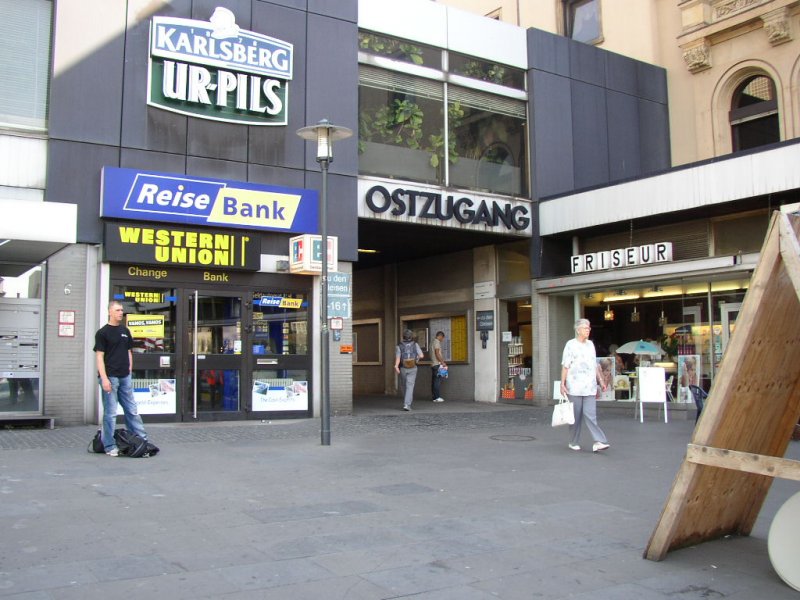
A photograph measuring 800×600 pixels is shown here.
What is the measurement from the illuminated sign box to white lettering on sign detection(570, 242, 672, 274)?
5.78 meters

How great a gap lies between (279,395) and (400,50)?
24.8 ft

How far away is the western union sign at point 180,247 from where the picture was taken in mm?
12719

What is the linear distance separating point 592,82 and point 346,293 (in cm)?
961

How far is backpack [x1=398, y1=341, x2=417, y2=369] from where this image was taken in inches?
674

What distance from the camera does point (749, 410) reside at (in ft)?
16.9

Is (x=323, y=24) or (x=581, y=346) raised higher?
(x=323, y=24)

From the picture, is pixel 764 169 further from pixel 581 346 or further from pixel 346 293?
pixel 346 293

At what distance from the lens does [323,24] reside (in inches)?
590

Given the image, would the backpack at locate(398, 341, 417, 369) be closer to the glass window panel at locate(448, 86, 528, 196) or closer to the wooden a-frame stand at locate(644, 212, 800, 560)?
the glass window panel at locate(448, 86, 528, 196)

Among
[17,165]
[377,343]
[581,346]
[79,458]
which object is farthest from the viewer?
[377,343]

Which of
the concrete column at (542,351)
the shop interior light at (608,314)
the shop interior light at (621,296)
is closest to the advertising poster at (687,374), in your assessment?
the shop interior light at (621,296)

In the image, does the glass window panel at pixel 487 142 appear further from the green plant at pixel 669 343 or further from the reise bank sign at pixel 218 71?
the green plant at pixel 669 343

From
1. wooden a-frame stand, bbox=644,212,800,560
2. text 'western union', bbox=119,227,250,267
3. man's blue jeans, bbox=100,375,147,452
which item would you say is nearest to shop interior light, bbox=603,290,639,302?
text 'western union', bbox=119,227,250,267

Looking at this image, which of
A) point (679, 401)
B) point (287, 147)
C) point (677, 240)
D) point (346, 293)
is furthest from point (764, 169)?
point (287, 147)
